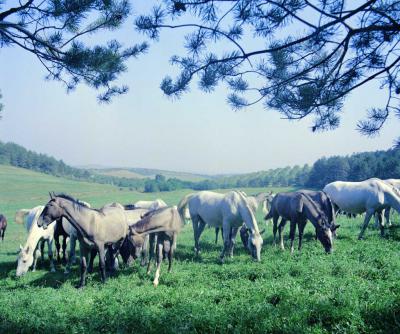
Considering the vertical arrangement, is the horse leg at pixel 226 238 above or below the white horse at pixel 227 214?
below

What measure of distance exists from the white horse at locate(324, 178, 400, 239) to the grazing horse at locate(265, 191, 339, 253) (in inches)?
63.6

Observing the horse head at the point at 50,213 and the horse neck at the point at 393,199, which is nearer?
the horse head at the point at 50,213

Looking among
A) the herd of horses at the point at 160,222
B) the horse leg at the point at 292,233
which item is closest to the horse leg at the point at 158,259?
the herd of horses at the point at 160,222

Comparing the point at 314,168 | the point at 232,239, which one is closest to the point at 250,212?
the point at 232,239

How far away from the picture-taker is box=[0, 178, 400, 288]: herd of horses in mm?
10805

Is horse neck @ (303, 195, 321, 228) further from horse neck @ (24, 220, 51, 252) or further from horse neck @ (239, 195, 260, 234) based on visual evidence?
horse neck @ (24, 220, 51, 252)

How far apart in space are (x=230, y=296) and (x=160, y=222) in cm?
403

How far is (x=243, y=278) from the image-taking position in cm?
968

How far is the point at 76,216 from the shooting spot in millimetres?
10664

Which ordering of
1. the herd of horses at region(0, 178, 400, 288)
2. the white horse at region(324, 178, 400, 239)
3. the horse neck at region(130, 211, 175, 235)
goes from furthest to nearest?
1. the white horse at region(324, 178, 400, 239)
2. the horse neck at region(130, 211, 175, 235)
3. the herd of horses at region(0, 178, 400, 288)

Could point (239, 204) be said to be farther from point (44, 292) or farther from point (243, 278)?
point (44, 292)

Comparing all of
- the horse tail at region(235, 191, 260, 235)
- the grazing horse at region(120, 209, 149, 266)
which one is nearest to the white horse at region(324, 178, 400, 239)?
the horse tail at region(235, 191, 260, 235)

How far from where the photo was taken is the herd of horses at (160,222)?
10805 millimetres

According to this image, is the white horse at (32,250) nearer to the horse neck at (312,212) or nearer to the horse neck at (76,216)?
the horse neck at (76,216)
